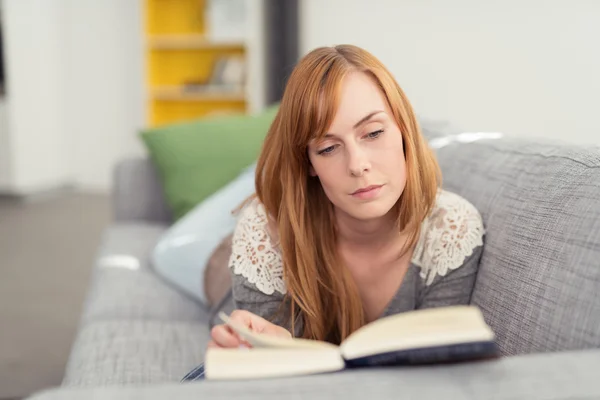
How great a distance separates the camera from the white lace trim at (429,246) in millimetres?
1131

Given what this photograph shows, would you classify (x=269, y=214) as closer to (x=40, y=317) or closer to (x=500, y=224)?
(x=500, y=224)

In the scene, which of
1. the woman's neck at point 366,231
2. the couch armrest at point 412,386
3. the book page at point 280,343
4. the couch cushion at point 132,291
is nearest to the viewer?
the couch armrest at point 412,386

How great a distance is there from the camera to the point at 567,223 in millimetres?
922

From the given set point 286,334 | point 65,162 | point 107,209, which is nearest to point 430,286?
point 286,334

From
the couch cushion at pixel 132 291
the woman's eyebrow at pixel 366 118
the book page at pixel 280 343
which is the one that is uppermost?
the woman's eyebrow at pixel 366 118

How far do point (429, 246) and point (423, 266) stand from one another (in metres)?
0.04

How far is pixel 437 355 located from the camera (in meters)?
0.64

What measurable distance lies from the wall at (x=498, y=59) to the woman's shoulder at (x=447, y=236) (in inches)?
62.1

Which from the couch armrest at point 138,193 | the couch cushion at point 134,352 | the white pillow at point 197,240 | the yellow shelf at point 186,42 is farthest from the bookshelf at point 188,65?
the couch cushion at point 134,352

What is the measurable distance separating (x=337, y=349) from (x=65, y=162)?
6123 millimetres

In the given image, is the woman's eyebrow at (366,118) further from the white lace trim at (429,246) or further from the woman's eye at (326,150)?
the white lace trim at (429,246)

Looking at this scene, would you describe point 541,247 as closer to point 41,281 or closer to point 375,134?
point 375,134

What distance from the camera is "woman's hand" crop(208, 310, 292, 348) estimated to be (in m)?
0.98

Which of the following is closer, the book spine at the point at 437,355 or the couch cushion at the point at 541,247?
the book spine at the point at 437,355
